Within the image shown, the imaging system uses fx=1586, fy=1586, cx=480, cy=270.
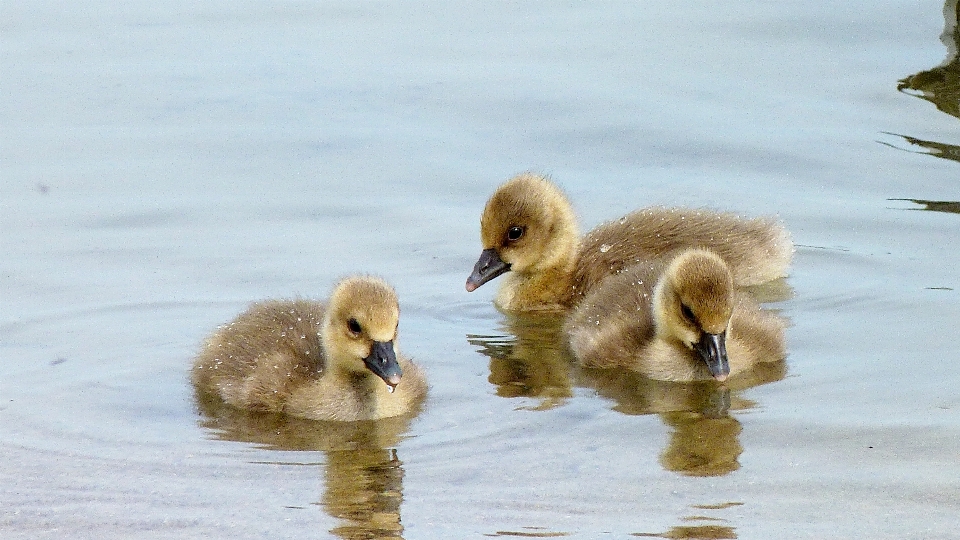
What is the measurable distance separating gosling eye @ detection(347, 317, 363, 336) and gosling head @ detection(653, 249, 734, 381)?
1.27 m

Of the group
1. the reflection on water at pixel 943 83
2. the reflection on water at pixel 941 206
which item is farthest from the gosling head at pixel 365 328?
the reflection on water at pixel 943 83

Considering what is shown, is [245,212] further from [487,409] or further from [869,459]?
[869,459]

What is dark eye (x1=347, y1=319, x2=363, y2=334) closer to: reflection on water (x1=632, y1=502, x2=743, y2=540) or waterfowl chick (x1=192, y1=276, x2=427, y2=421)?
waterfowl chick (x1=192, y1=276, x2=427, y2=421)

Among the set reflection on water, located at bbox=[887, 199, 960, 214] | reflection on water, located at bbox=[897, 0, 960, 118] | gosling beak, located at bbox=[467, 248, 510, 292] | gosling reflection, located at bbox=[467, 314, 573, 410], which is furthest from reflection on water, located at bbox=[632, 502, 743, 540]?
reflection on water, located at bbox=[897, 0, 960, 118]

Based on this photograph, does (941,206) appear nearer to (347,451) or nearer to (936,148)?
(936,148)

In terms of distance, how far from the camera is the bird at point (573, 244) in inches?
289

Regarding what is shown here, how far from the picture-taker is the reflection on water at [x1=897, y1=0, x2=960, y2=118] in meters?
9.47

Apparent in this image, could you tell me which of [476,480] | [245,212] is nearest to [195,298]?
[245,212]

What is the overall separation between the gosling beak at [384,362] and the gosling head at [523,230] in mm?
1669

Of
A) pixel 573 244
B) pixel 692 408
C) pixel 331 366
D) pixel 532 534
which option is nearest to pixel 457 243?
pixel 573 244

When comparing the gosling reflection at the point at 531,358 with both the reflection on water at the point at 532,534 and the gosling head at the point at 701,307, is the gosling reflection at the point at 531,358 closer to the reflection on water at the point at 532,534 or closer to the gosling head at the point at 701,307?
the gosling head at the point at 701,307

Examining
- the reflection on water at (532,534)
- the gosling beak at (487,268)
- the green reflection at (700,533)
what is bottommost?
the green reflection at (700,533)

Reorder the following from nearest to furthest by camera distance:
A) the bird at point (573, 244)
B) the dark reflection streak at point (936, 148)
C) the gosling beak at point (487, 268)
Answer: the gosling beak at point (487, 268), the bird at point (573, 244), the dark reflection streak at point (936, 148)

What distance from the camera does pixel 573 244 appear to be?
7.54m
